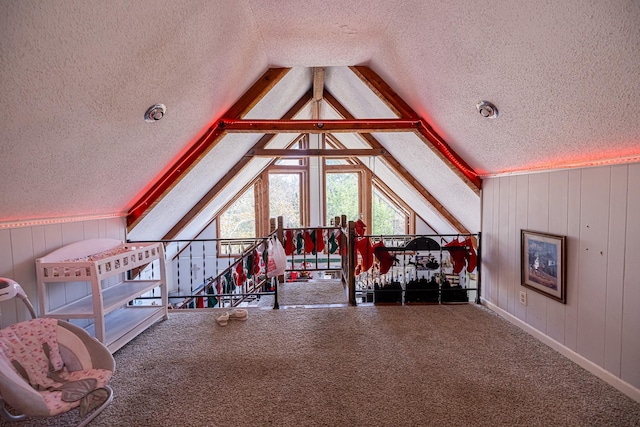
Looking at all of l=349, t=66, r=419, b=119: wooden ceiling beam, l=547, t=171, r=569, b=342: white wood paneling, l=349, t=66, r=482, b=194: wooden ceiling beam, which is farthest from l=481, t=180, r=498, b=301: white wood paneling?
l=349, t=66, r=419, b=119: wooden ceiling beam

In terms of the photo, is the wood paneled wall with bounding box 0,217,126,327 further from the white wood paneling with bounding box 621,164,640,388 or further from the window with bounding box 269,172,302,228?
the window with bounding box 269,172,302,228

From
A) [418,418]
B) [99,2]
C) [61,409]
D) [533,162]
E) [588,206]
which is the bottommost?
[418,418]

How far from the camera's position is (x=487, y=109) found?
238 centimetres

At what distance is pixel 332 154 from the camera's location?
5.47 m

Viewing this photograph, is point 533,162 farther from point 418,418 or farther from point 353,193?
point 353,193

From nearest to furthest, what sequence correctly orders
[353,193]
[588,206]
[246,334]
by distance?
[588,206], [246,334], [353,193]

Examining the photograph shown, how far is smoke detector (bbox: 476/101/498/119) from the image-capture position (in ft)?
7.75

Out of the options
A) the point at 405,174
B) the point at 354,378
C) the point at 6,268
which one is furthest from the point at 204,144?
the point at 405,174

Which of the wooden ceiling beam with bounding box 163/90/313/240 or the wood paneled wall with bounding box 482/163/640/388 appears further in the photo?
the wooden ceiling beam with bounding box 163/90/313/240

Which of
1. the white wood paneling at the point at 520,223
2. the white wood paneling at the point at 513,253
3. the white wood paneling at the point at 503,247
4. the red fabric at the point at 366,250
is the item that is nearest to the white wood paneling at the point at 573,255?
the white wood paneling at the point at 520,223

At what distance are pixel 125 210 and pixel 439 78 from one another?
367cm

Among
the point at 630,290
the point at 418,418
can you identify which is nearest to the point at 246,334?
the point at 418,418

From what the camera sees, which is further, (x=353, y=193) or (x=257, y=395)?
(x=353, y=193)

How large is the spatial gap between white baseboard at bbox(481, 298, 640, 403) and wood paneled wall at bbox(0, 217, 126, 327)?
4.25m
